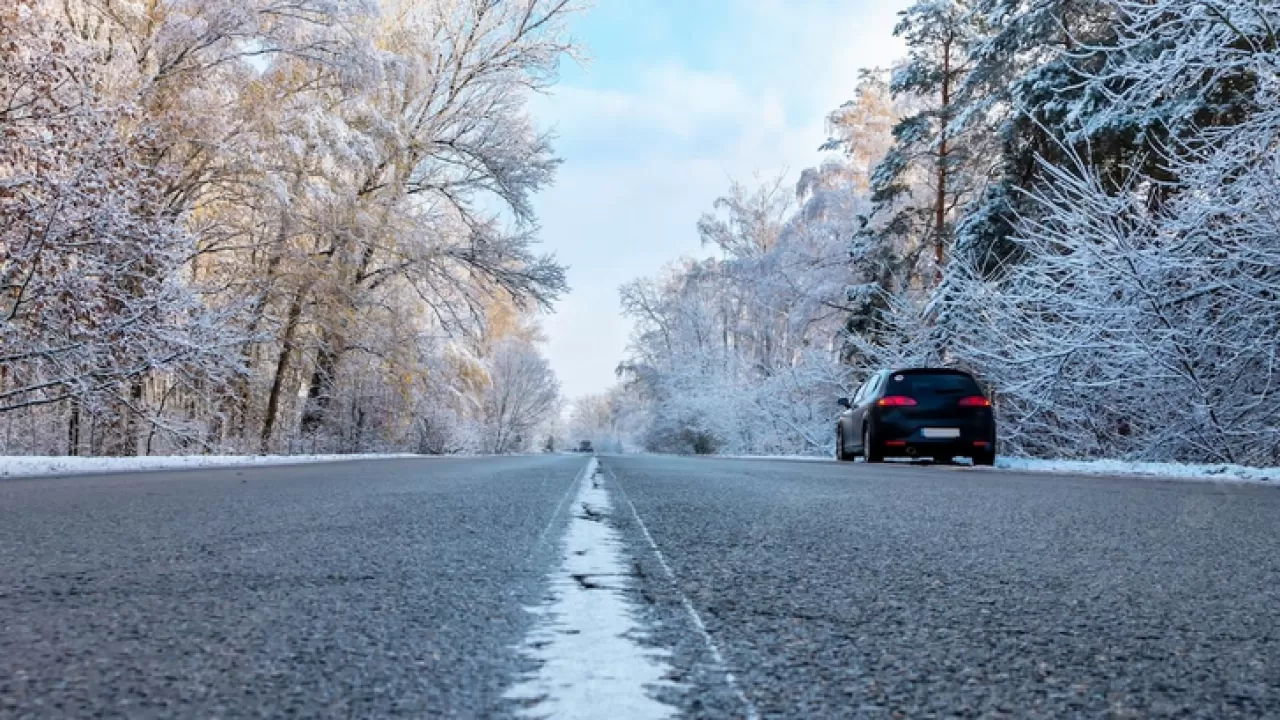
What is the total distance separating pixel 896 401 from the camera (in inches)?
541

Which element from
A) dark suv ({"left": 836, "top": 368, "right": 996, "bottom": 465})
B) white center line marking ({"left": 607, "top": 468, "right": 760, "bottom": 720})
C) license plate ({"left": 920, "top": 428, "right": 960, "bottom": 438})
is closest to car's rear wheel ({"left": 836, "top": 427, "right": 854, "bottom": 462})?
dark suv ({"left": 836, "top": 368, "right": 996, "bottom": 465})

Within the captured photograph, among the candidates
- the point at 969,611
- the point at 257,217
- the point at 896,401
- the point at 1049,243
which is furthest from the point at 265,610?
the point at 257,217

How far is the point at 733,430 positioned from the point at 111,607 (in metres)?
34.8

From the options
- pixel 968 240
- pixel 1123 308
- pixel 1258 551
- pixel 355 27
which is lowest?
pixel 1258 551

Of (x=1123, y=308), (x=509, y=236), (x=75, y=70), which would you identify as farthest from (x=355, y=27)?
(x=1123, y=308)

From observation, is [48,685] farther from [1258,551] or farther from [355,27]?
[355,27]

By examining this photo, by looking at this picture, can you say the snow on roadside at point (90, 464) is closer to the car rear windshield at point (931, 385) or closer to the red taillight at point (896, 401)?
the red taillight at point (896, 401)

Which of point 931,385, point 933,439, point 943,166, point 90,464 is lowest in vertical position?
point 90,464

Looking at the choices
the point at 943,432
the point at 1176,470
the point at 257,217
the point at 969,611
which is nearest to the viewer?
the point at 969,611

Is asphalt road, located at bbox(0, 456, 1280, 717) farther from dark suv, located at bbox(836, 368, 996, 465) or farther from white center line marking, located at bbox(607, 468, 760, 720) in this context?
dark suv, located at bbox(836, 368, 996, 465)

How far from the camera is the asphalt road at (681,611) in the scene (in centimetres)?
128

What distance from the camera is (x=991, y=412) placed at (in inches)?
528

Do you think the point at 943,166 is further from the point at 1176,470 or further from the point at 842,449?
the point at 1176,470

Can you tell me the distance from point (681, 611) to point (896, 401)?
40.4 ft
